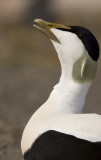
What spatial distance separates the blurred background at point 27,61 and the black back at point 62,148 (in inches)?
46.6

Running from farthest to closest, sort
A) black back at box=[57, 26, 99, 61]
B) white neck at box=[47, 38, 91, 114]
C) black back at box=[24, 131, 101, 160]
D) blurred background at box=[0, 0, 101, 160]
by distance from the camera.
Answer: blurred background at box=[0, 0, 101, 160] → white neck at box=[47, 38, 91, 114] → black back at box=[57, 26, 99, 61] → black back at box=[24, 131, 101, 160]

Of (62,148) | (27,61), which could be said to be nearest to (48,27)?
(62,148)

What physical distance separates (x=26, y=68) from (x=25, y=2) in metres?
5.56

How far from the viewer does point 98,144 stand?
309 centimetres

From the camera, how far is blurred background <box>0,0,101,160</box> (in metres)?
6.17

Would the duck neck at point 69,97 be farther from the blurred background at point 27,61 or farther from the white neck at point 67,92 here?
the blurred background at point 27,61

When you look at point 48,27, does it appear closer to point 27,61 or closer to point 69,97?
point 69,97

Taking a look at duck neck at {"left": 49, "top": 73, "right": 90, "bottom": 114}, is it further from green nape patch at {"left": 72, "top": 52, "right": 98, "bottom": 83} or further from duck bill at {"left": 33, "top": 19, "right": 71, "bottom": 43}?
duck bill at {"left": 33, "top": 19, "right": 71, "bottom": 43}

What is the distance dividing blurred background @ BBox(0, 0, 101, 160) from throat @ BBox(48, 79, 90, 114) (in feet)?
3.29

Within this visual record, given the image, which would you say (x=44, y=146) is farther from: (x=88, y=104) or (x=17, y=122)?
(x=88, y=104)

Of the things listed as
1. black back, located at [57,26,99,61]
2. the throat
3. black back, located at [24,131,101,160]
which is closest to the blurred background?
the throat

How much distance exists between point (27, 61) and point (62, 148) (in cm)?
737

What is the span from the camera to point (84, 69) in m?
3.56

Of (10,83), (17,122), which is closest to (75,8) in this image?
(10,83)
